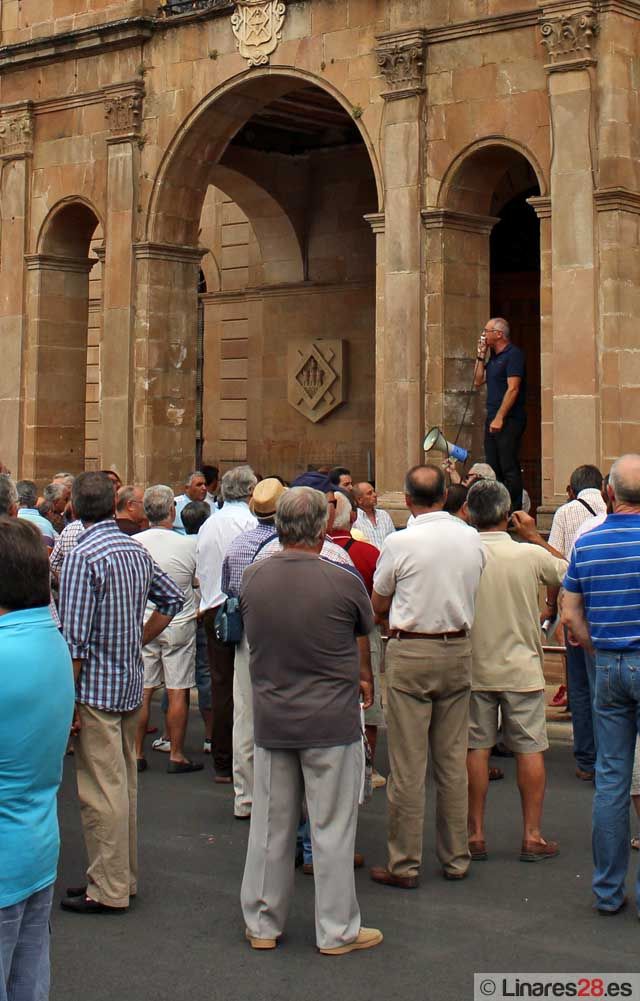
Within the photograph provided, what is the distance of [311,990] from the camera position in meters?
5.60

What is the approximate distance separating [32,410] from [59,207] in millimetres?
2943

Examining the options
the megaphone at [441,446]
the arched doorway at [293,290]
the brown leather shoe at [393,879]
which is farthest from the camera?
the arched doorway at [293,290]


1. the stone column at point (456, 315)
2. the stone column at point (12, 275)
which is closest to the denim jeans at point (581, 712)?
the stone column at point (456, 315)

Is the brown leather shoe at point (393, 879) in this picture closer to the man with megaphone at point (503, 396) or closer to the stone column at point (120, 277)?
the man with megaphone at point (503, 396)

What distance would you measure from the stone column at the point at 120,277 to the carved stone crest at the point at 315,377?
4.44 m

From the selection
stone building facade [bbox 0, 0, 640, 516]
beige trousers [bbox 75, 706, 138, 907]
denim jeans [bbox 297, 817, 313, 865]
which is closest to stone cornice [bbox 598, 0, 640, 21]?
stone building facade [bbox 0, 0, 640, 516]

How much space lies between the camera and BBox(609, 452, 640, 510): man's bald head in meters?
6.57

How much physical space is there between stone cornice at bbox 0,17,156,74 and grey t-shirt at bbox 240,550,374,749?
14.5 metres

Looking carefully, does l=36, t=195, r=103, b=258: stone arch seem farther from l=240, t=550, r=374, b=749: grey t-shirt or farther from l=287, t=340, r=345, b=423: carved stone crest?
l=240, t=550, r=374, b=749: grey t-shirt

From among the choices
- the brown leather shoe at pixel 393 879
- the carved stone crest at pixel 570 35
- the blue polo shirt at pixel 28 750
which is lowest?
the brown leather shoe at pixel 393 879

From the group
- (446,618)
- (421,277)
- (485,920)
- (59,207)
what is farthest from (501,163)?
(485,920)

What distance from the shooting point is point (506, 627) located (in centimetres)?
753

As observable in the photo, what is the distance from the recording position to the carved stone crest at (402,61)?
16.3 metres

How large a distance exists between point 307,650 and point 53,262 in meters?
15.8
